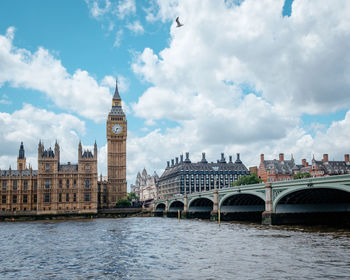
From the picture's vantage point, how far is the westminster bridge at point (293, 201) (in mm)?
52281

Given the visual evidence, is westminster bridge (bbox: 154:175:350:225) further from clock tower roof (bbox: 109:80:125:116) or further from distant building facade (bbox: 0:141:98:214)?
clock tower roof (bbox: 109:80:125:116)

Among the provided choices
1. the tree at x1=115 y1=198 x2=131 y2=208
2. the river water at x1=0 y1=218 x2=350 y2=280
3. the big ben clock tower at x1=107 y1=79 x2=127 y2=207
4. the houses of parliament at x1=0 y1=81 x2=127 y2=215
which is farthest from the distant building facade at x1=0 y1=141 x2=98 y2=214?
the river water at x1=0 y1=218 x2=350 y2=280

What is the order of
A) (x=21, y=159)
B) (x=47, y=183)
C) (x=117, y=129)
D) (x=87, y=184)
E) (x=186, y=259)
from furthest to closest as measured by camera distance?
→ (x=21, y=159) < (x=117, y=129) < (x=87, y=184) < (x=47, y=183) < (x=186, y=259)

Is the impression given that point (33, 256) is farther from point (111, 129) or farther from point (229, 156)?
point (229, 156)

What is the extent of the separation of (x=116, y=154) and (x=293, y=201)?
320 ft

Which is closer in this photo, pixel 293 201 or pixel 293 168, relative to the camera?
pixel 293 201

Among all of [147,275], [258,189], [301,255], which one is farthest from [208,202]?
[147,275]

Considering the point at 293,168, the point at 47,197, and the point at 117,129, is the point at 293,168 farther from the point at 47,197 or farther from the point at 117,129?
the point at 47,197

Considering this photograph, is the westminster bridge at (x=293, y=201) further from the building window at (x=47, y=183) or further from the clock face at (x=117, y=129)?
the clock face at (x=117, y=129)

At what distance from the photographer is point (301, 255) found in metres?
31.2

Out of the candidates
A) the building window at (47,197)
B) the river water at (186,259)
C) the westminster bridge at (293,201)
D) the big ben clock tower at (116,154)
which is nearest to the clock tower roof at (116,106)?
the big ben clock tower at (116,154)

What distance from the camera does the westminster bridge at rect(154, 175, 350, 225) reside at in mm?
52281

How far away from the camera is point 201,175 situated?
6959 inches

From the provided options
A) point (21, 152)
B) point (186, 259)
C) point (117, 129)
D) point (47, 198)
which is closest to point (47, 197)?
point (47, 198)
